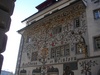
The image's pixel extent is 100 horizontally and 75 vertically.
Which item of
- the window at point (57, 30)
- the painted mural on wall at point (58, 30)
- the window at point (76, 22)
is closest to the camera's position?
the painted mural on wall at point (58, 30)

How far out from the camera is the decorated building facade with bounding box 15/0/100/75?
1113 cm

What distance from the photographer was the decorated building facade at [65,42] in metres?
11.1

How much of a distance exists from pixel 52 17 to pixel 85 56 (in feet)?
21.4

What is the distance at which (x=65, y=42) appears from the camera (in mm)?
13102

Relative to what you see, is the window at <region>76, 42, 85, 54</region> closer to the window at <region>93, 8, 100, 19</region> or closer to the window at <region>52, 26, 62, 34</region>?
the window at <region>93, 8, 100, 19</region>

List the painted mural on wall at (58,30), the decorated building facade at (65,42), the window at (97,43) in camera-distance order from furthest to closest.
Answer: the painted mural on wall at (58,30) → the decorated building facade at (65,42) → the window at (97,43)

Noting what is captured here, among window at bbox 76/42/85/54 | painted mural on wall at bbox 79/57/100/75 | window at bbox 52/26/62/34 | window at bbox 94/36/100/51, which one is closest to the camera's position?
painted mural on wall at bbox 79/57/100/75

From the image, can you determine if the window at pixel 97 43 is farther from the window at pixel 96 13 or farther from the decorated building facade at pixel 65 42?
the window at pixel 96 13

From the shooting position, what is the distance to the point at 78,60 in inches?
439

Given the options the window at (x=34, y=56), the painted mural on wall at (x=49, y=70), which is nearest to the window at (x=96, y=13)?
the painted mural on wall at (x=49, y=70)

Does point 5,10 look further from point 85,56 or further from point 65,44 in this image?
point 65,44

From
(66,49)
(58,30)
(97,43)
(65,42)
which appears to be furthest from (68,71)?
(58,30)

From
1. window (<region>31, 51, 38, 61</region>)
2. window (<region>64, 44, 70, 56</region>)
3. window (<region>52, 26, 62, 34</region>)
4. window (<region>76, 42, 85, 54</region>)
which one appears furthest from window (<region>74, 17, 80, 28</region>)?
window (<region>31, 51, 38, 61</region>)

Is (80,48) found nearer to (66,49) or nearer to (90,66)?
(66,49)
